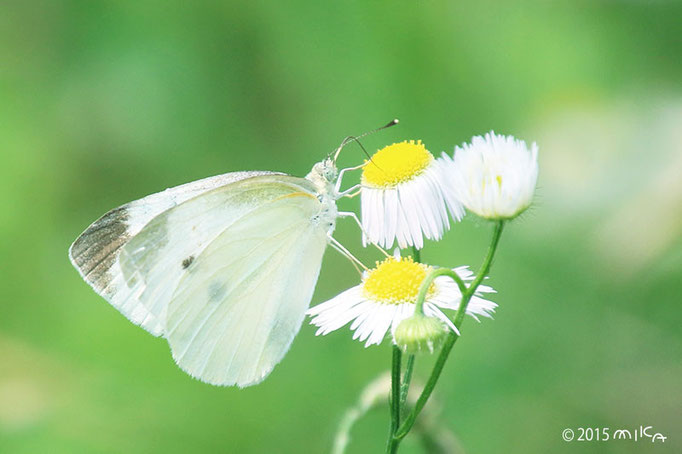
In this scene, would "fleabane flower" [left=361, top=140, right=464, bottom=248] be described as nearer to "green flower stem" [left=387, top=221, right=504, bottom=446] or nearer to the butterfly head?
the butterfly head

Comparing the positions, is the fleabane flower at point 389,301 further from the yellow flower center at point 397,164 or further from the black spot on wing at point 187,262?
the black spot on wing at point 187,262

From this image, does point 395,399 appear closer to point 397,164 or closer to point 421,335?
point 421,335

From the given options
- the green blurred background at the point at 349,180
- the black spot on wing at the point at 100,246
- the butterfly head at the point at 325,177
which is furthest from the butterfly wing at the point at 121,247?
the green blurred background at the point at 349,180

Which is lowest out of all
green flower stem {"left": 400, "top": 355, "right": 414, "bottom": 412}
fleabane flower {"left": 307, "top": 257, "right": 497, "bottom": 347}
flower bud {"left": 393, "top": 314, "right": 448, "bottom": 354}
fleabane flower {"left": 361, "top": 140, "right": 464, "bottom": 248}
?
green flower stem {"left": 400, "top": 355, "right": 414, "bottom": 412}

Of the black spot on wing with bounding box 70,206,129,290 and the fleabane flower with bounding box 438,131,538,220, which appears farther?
the black spot on wing with bounding box 70,206,129,290

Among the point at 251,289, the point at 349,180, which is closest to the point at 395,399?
the point at 251,289

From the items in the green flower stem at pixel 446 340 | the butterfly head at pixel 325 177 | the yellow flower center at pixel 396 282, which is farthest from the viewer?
the butterfly head at pixel 325 177

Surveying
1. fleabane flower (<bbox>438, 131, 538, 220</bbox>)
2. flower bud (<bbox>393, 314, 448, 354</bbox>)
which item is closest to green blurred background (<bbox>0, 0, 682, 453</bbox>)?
flower bud (<bbox>393, 314, 448, 354</bbox>)
